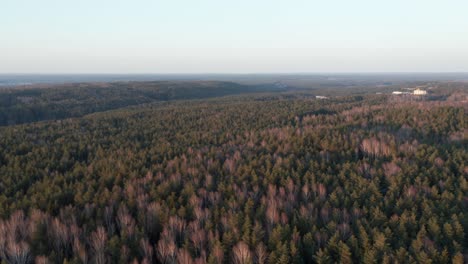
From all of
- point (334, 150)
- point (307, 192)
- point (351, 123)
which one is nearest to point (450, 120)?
point (351, 123)

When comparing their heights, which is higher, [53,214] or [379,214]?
[379,214]

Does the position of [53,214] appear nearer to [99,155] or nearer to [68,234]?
[68,234]

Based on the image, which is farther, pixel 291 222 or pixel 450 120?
pixel 450 120

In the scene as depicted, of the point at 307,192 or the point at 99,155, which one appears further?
the point at 99,155

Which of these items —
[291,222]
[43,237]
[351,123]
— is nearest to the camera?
[43,237]

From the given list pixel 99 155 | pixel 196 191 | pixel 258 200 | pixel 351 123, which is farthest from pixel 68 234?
pixel 351 123

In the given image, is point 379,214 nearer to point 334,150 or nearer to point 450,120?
point 334,150

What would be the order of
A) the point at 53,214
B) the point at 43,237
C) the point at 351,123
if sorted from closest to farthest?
the point at 43,237 < the point at 53,214 < the point at 351,123

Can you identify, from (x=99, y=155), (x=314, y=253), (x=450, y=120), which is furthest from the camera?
(x=450, y=120)

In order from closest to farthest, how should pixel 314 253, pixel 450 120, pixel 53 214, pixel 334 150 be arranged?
pixel 314 253 < pixel 53 214 < pixel 334 150 < pixel 450 120
